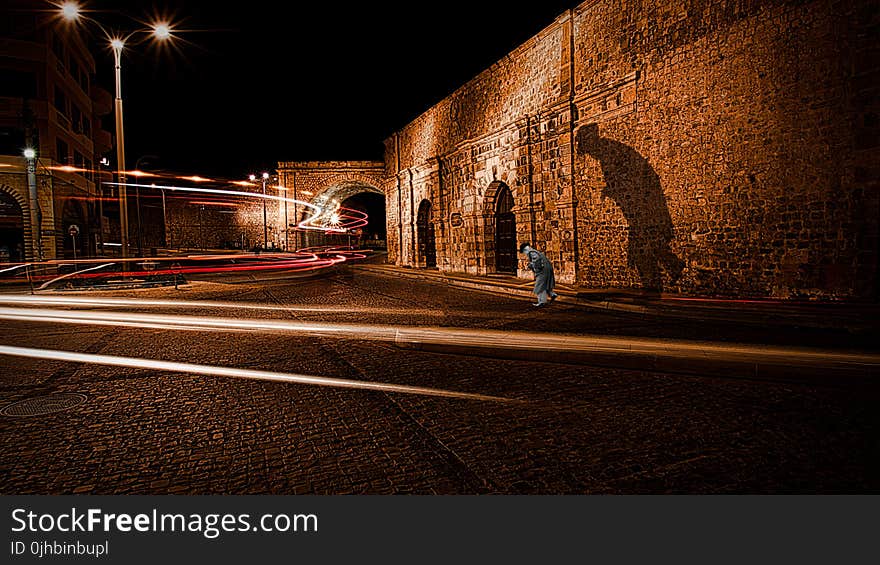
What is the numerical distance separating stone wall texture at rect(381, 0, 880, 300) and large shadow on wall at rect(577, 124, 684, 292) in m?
0.04

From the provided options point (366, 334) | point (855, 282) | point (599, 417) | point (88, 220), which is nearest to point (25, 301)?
point (366, 334)

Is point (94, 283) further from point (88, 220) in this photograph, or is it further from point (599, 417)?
point (88, 220)

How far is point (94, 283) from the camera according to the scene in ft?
61.8

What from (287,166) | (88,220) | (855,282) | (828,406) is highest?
(287,166)

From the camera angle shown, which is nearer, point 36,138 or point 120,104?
point 120,104

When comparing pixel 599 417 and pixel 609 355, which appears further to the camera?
pixel 609 355

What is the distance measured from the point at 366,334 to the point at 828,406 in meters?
6.29

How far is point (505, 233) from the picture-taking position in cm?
2212

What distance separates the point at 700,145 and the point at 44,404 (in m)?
12.5

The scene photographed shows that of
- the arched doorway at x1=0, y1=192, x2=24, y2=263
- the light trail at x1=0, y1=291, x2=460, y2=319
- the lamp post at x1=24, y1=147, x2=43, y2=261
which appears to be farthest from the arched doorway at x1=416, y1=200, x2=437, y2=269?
the arched doorway at x1=0, y1=192, x2=24, y2=263

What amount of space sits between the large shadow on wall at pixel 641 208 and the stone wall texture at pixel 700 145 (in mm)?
41

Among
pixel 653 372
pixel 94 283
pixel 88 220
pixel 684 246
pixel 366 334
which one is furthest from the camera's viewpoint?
pixel 88 220

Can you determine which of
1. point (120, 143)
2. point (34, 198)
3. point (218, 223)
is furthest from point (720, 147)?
point (218, 223)

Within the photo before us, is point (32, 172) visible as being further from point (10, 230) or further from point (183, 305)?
point (183, 305)
